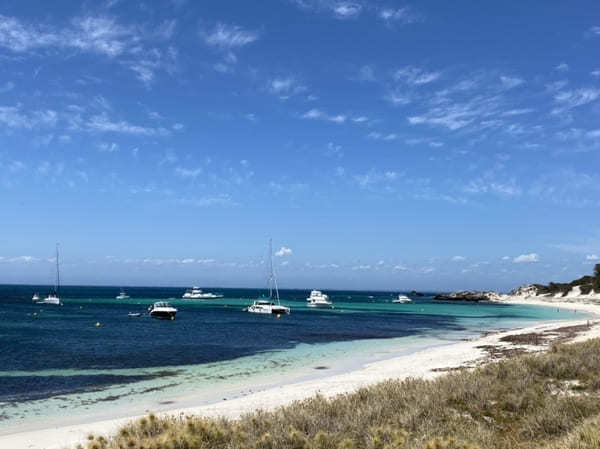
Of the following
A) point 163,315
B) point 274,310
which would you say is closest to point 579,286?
point 274,310

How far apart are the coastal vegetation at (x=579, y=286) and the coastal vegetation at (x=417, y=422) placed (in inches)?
5753

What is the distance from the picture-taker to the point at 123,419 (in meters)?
16.1

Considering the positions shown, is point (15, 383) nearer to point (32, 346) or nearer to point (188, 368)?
point (188, 368)

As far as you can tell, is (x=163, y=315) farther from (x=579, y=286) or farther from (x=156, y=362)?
(x=579, y=286)

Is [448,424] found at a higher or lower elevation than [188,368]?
higher

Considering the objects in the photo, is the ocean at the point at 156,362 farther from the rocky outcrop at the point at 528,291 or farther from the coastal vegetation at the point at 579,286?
the rocky outcrop at the point at 528,291

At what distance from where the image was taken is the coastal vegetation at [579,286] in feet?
460

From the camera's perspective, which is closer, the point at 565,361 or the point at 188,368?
the point at 565,361

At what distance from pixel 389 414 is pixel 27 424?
1258cm

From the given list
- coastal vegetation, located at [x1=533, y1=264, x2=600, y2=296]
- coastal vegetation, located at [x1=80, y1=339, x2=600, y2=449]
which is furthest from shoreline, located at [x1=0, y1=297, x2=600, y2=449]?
coastal vegetation, located at [x1=533, y1=264, x2=600, y2=296]

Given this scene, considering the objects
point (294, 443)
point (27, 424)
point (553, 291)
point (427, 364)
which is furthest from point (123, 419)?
point (553, 291)

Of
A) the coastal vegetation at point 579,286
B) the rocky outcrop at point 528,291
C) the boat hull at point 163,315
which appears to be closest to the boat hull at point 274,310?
the boat hull at point 163,315

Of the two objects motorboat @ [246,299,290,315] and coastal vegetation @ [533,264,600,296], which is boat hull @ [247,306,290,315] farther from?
coastal vegetation @ [533,264,600,296]

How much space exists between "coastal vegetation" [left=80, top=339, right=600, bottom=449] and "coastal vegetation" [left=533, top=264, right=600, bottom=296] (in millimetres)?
146114
